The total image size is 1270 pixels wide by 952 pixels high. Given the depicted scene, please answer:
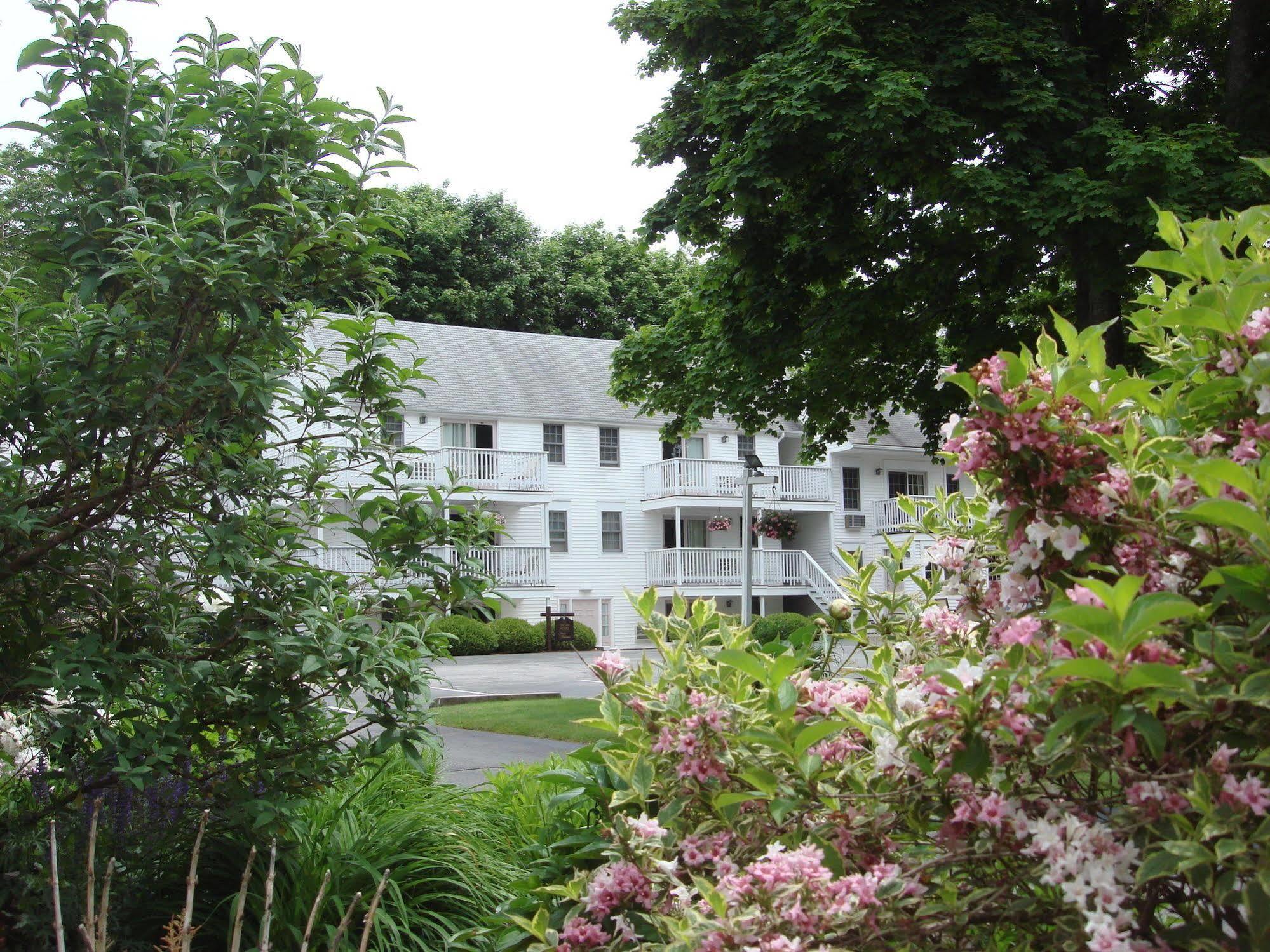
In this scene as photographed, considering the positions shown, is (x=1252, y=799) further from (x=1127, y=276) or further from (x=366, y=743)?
(x=1127, y=276)

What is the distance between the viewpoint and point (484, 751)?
1211 centimetres

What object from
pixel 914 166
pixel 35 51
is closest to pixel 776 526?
pixel 914 166

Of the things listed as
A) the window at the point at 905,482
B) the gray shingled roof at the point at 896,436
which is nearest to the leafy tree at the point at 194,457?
the gray shingled roof at the point at 896,436

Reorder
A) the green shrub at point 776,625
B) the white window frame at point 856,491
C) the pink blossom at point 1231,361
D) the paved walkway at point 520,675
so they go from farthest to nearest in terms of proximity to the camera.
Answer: the white window frame at point 856,491 < the green shrub at point 776,625 < the paved walkway at point 520,675 < the pink blossom at point 1231,361

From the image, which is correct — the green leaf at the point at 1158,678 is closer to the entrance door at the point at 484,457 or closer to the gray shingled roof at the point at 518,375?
the entrance door at the point at 484,457

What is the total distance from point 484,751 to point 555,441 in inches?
931

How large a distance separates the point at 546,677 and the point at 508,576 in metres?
10.7

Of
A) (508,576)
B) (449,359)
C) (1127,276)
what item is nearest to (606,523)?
(508,576)

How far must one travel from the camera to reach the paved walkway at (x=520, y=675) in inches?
769

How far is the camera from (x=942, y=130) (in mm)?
10977

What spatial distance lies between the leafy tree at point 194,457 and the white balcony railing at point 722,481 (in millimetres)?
30317

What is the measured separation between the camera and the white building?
3350 cm

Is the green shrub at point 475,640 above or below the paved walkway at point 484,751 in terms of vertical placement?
below

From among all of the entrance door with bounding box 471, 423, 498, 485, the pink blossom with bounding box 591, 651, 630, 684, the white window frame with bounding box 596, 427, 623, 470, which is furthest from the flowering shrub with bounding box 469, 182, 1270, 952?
the white window frame with bounding box 596, 427, 623, 470
